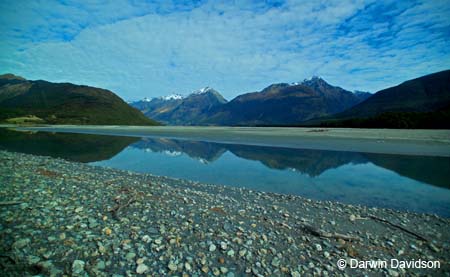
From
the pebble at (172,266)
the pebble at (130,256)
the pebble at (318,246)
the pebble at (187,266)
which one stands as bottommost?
the pebble at (318,246)

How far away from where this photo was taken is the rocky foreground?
5.00 meters

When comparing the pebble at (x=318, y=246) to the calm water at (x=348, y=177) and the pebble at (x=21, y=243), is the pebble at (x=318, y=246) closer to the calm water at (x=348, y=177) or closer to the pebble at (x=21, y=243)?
the calm water at (x=348, y=177)

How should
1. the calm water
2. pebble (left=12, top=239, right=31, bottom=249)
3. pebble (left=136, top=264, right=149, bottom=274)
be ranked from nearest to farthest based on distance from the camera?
1. pebble (left=136, top=264, right=149, bottom=274)
2. pebble (left=12, top=239, right=31, bottom=249)
3. the calm water

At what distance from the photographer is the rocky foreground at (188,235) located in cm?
500

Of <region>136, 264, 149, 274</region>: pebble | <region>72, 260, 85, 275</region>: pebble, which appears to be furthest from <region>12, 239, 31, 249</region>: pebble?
<region>136, 264, 149, 274</region>: pebble

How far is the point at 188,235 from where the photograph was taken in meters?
6.42

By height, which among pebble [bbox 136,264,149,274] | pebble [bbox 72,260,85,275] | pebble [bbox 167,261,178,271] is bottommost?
pebble [bbox 167,261,178,271]

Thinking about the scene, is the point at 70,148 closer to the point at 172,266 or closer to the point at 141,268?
the point at 141,268

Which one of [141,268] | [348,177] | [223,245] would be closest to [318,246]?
[223,245]

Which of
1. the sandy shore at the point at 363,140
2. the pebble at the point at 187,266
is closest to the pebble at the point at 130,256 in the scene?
the pebble at the point at 187,266

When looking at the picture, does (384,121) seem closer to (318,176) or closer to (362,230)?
(318,176)

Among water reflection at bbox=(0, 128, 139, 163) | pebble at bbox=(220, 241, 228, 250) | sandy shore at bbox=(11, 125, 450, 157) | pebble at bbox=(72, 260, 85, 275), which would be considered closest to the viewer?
pebble at bbox=(72, 260, 85, 275)

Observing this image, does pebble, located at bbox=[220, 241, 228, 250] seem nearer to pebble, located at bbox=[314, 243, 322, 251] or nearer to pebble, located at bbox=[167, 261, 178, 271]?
pebble, located at bbox=[167, 261, 178, 271]

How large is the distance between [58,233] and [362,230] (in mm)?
9631
